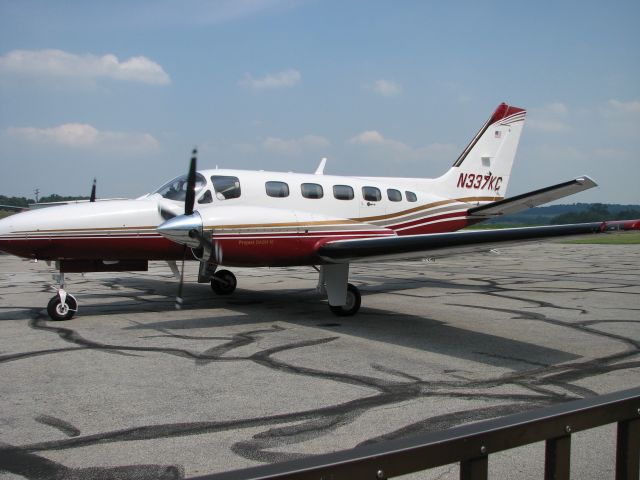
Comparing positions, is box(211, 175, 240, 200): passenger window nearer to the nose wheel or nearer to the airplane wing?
the airplane wing

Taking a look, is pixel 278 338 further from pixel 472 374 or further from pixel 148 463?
pixel 148 463

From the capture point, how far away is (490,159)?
54.0ft

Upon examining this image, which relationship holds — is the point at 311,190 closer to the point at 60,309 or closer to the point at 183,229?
the point at 183,229

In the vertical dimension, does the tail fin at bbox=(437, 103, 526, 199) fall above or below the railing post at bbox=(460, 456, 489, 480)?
above

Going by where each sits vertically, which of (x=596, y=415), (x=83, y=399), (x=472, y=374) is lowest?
(x=83, y=399)

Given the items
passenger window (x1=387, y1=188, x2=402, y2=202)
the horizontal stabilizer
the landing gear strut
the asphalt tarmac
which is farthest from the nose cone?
the horizontal stabilizer

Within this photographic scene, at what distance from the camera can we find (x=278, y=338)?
329 inches

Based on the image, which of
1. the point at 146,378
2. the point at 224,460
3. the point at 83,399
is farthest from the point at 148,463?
the point at 146,378

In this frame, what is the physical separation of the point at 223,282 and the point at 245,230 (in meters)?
4.21

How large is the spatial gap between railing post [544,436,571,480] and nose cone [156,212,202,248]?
764 centimetres

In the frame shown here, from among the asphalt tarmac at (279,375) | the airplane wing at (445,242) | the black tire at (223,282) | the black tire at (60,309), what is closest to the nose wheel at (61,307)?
the black tire at (60,309)

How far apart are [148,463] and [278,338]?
4.44 m

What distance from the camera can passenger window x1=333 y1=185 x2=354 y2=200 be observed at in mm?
12250

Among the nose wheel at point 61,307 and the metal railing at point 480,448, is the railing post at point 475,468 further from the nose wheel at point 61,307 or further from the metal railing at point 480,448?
the nose wheel at point 61,307
